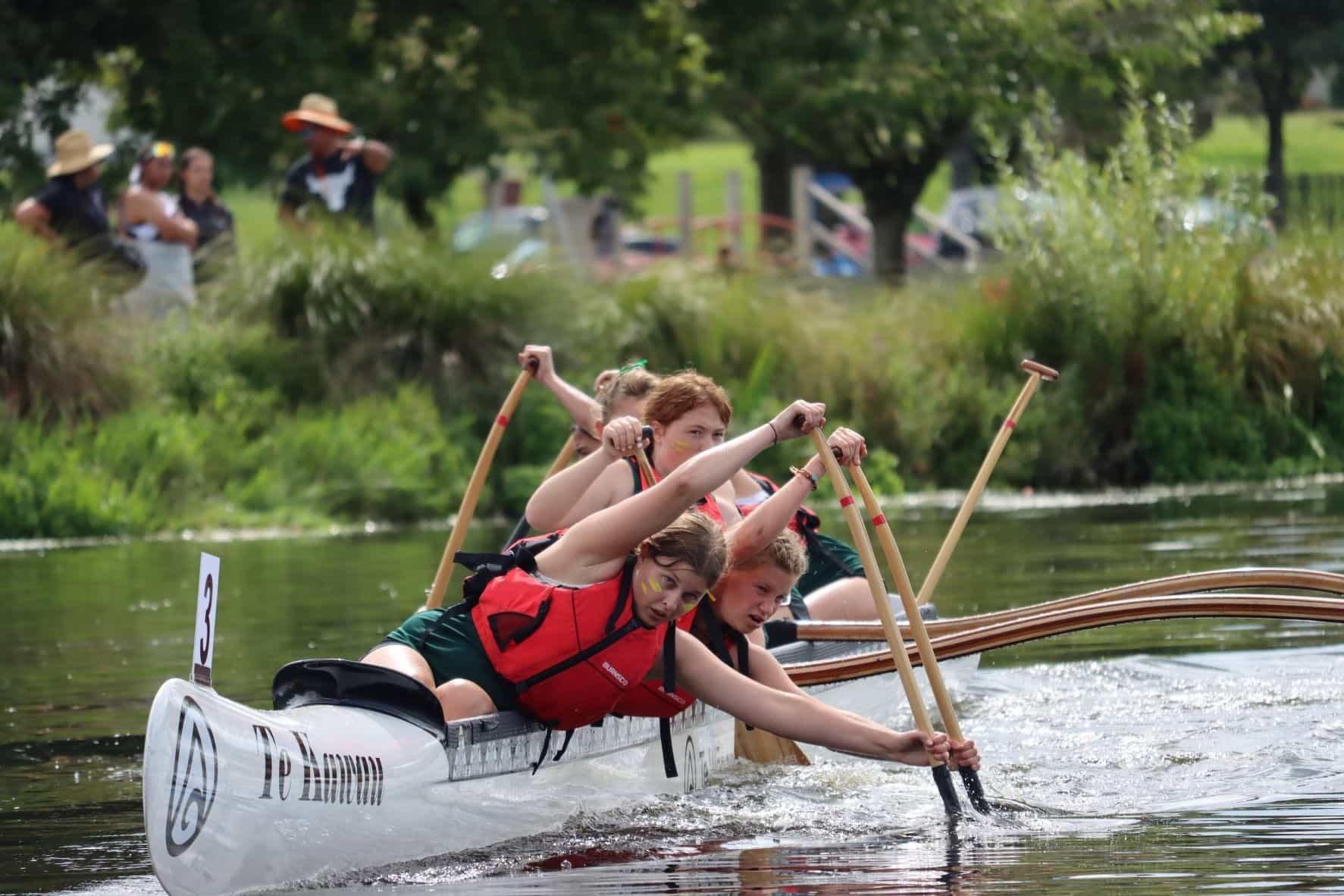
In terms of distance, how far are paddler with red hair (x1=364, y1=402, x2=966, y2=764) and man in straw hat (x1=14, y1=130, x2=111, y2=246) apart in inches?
383

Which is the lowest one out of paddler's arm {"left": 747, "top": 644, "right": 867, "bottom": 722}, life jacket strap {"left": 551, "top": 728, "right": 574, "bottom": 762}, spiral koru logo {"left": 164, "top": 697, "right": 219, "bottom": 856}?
life jacket strap {"left": 551, "top": 728, "right": 574, "bottom": 762}

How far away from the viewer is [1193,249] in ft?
54.4

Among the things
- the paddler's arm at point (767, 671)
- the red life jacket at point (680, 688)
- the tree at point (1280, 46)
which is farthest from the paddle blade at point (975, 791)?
the tree at point (1280, 46)

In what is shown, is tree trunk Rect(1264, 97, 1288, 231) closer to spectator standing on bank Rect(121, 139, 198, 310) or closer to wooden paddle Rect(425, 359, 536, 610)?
spectator standing on bank Rect(121, 139, 198, 310)

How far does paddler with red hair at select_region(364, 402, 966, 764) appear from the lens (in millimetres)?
5832

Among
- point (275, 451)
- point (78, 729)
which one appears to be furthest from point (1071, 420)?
point (78, 729)

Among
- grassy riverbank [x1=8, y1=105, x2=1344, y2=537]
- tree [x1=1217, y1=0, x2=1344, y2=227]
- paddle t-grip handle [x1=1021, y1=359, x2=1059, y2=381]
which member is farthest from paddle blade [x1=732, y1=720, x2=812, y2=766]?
tree [x1=1217, y1=0, x2=1344, y2=227]

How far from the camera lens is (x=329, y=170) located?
1669 cm

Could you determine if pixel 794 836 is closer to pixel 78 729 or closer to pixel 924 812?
pixel 924 812

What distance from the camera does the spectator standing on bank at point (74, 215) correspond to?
15.2 meters

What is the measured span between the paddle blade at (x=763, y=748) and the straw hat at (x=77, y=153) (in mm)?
8738

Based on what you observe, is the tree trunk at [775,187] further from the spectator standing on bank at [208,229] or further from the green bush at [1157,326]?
the spectator standing on bank at [208,229]

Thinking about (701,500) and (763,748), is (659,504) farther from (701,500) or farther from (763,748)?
(763,748)

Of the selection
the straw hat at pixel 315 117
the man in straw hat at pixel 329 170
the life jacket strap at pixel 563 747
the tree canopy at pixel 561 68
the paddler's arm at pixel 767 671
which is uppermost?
the tree canopy at pixel 561 68
